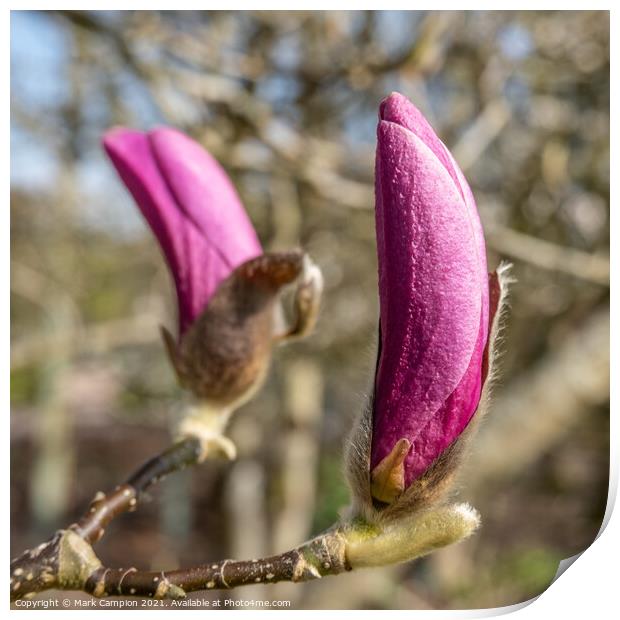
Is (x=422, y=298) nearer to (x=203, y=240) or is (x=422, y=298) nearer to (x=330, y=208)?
(x=203, y=240)

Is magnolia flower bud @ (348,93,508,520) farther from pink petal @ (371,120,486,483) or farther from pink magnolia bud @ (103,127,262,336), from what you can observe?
pink magnolia bud @ (103,127,262,336)

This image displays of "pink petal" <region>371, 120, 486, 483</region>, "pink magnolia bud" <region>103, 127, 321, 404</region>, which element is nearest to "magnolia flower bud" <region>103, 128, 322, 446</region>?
"pink magnolia bud" <region>103, 127, 321, 404</region>

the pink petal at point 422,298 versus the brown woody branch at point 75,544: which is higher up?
the pink petal at point 422,298

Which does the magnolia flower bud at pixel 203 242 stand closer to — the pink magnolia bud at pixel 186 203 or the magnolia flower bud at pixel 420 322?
the pink magnolia bud at pixel 186 203

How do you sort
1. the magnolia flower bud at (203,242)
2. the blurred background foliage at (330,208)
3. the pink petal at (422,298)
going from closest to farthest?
the pink petal at (422,298)
the magnolia flower bud at (203,242)
the blurred background foliage at (330,208)

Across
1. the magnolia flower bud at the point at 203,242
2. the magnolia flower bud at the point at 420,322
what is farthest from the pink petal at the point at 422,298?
the magnolia flower bud at the point at 203,242
